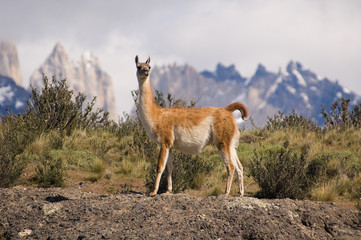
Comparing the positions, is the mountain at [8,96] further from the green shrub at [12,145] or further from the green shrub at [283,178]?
the green shrub at [283,178]

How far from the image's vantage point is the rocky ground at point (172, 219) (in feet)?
18.3

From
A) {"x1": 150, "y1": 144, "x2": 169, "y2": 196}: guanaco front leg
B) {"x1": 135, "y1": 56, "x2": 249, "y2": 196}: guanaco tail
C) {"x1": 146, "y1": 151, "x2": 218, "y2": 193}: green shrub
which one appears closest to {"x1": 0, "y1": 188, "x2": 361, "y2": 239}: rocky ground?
{"x1": 150, "y1": 144, "x2": 169, "y2": 196}: guanaco front leg

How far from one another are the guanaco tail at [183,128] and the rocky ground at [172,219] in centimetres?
116

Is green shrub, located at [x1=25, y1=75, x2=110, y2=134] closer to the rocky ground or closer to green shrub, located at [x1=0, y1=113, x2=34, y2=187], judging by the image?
green shrub, located at [x1=0, y1=113, x2=34, y2=187]

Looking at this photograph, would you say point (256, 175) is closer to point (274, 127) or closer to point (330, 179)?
point (330, 179)

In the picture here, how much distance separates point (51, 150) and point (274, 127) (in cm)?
829

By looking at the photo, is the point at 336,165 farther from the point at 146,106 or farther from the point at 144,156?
the point at 146,106

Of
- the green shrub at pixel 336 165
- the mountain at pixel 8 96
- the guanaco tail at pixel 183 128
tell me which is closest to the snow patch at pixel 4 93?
the mountain at pixel 8 96

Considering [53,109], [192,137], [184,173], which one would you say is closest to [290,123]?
[184,173]

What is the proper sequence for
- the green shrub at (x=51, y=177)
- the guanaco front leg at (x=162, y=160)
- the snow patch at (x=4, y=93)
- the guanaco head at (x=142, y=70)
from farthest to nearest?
the snow patch at (x=4, y=93)
the green shrub at (x=51, y=177)
the guanaco head at (x=142, y=70)
the guanaco front leg at (x=162, y=160)

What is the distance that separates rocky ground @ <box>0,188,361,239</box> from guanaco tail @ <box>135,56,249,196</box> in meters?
1.16

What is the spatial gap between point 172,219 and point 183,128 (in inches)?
87.3

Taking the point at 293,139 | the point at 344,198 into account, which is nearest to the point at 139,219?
the point at 344,198

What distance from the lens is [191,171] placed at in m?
10.0
